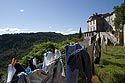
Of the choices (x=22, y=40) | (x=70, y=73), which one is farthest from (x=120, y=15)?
(x=22, y=40)

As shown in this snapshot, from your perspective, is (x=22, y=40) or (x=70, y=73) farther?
(x=22, y=40)

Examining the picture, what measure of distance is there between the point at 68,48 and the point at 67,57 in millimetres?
239

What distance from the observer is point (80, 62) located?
5.90 m

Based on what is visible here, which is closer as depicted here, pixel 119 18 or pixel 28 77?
pixel 28 77

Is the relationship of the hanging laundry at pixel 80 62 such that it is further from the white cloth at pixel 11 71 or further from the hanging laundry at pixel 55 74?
the white cloth at pixel 11 71

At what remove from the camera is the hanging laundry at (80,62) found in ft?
19.2

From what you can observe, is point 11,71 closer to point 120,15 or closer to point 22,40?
point 120,15

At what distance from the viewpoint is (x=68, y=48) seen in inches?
251

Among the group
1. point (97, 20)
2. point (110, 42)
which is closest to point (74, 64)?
point (110, 42)

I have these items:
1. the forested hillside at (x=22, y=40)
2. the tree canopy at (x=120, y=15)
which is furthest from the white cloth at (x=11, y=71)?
the forested hillside at (x=22, y=40)

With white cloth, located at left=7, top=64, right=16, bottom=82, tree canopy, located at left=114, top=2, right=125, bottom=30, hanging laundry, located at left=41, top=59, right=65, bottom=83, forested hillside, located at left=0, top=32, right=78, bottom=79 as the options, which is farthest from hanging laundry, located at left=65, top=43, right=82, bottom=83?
forested hillside, located at left=0, top=32, right=78, bottom=79

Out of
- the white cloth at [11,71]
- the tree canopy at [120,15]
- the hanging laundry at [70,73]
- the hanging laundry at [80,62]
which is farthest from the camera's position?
the tree canopy at [120,15]

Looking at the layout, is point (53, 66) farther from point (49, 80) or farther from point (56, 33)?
point (56, 33)

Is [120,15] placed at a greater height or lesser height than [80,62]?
greater
